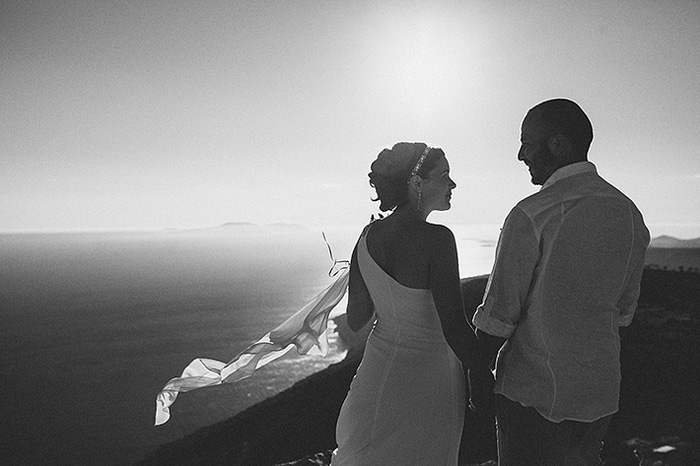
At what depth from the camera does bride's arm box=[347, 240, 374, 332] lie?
290 centimetres

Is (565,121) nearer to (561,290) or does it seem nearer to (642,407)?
(561,290)

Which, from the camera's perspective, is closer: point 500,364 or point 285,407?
point 500,364

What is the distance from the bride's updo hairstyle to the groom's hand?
1018 millimetres

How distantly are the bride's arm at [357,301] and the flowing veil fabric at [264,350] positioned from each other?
594mm

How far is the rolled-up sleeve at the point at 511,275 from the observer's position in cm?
197

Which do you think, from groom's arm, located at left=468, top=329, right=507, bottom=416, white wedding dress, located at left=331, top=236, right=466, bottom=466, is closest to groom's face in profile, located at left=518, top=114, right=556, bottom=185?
groom's arm, located at left=468, top=329, right=507, bottom=416

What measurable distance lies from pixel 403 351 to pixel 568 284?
1.08 metres

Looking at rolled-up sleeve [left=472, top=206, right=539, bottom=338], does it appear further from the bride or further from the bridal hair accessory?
the bridal hair accessory

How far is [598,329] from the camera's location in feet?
6.45

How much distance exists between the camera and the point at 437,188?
8.87 ft

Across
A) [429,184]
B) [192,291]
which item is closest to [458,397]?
[429,184]

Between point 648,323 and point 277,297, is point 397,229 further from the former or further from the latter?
point 277,297

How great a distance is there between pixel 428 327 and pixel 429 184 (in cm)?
81

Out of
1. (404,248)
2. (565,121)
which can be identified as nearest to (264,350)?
(404,248)
